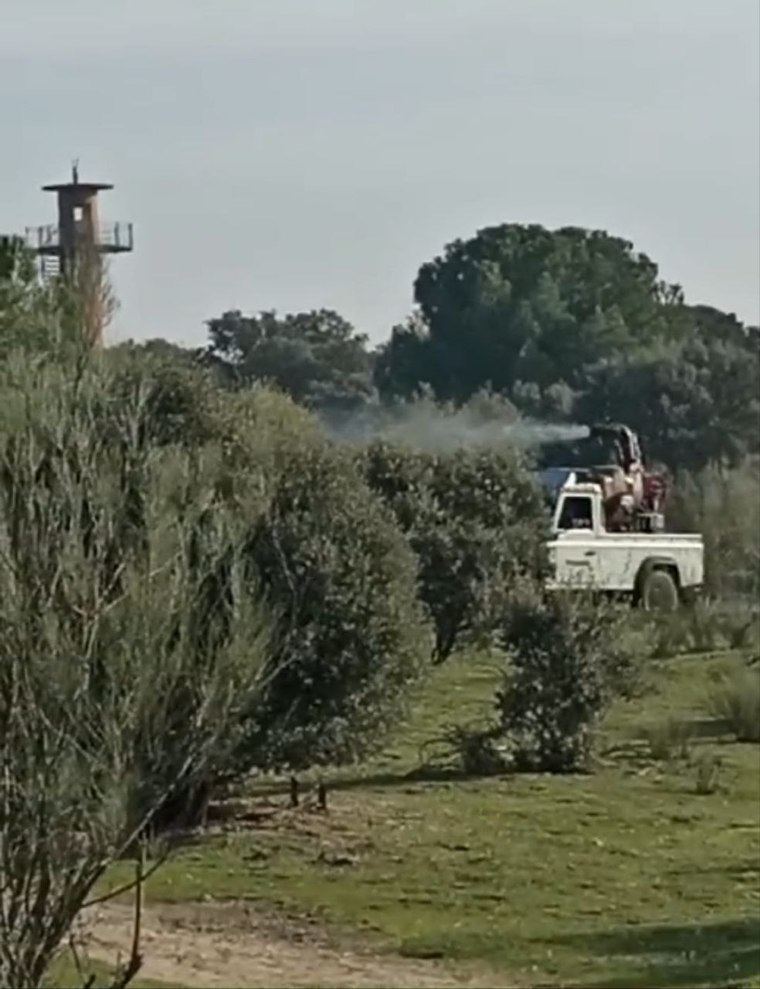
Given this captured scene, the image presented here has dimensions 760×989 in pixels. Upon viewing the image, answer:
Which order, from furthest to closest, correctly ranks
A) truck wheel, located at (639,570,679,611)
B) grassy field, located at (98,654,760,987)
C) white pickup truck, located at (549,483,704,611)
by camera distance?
truck wheel, located at (639,570,679,611) < white pickup truck, located at (549,483,704,611) < grassy field, located at (98,654,760,987)

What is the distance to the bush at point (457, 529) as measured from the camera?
33.4 metres

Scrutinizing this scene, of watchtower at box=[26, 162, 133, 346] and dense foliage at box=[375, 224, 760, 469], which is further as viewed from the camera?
dense foliage at box=[375, 224, 760, 469]

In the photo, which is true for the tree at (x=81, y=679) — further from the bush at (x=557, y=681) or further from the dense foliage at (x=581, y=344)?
the dense foliage at (x=581, y=344)

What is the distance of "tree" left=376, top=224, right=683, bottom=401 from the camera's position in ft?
246

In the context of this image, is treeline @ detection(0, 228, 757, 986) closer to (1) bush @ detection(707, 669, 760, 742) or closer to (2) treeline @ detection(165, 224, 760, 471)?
(1) bush @ detection(707, 669, 760, 742)

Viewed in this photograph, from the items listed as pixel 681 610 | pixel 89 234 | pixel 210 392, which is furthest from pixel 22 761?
pixel 89 234

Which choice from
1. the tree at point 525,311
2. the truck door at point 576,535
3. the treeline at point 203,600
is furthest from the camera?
the tree at point 525,311

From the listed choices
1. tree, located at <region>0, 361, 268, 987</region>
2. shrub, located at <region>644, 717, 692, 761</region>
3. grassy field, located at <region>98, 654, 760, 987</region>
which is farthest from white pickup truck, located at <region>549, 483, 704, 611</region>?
tree, located at <region>0, 361, 268, 987</region>

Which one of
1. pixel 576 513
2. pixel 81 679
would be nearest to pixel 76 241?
pixel 576 513

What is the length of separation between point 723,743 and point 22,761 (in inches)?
677

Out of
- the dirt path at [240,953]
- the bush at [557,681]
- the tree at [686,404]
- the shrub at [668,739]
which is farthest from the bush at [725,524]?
the dirt path at [240,953]

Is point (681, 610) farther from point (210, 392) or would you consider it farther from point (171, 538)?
point (171, 538)

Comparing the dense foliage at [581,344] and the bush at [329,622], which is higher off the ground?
the dense foliage at [581,344]

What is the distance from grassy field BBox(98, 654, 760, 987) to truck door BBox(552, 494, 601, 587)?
1268 cm
